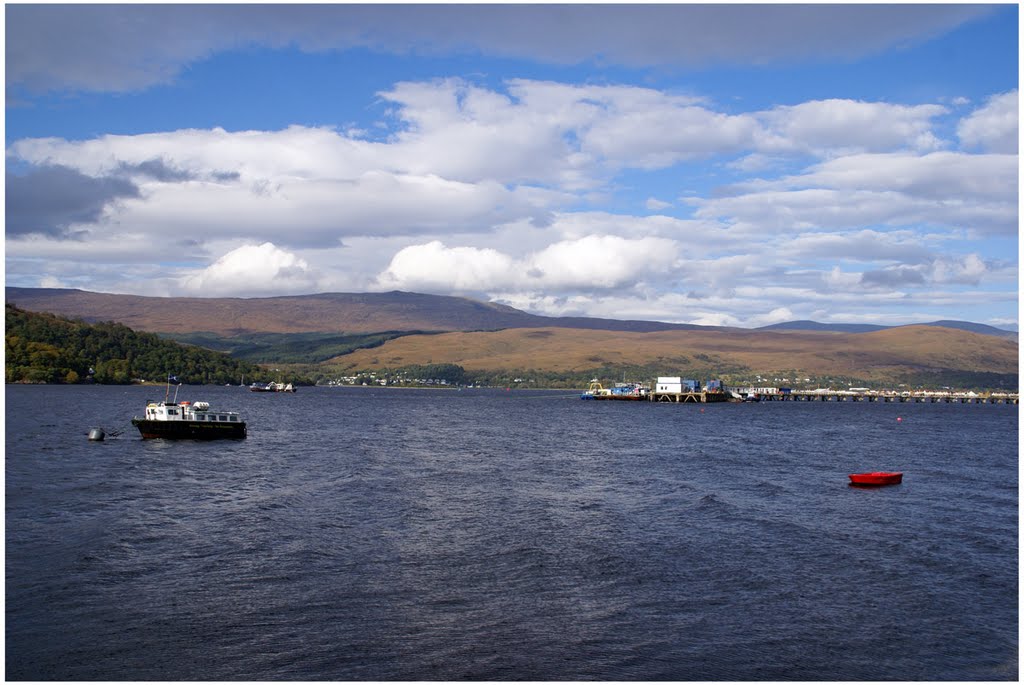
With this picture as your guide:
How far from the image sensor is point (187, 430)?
336 ft

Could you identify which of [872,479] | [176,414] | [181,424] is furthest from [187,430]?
[872,479]

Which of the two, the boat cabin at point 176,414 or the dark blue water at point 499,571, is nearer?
the dark blue water at point 499,571

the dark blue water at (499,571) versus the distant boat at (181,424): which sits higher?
the distant boat at (181,424)

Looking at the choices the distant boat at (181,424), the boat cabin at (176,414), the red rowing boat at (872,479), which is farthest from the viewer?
the boat cabin at (176,414)

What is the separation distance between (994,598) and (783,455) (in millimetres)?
62035

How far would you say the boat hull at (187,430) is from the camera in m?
101

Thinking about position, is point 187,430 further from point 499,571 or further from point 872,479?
point 872,479

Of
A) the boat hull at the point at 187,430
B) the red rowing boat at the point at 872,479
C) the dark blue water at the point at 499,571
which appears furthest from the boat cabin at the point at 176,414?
the red rowing boat at the point at 872,479

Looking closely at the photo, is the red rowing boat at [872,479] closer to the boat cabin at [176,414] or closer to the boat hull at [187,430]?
the boat hull at [187,430]

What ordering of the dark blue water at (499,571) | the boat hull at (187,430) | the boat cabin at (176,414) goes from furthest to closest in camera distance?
the boat cabin at (176,414)
the boat hull at (187,430)
the dark blue water at (499,571)

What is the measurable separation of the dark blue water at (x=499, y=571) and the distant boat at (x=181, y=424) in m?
16.5

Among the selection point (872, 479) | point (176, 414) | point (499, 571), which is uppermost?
point (176, 414)

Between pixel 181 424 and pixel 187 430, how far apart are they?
117 cm

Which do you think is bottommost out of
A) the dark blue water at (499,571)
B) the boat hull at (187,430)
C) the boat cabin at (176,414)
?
the dark blue water at (499,571)
